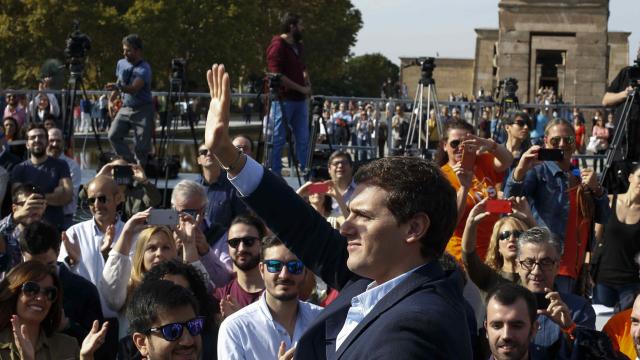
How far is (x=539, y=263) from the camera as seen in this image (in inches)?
251

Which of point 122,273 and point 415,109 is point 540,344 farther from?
point 415,109

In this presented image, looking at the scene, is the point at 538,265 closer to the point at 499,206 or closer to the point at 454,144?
the point at 499,206

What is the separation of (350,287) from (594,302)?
200 inches

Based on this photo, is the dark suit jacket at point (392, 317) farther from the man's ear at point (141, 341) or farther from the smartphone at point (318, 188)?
the smartphone at point (318, 188)

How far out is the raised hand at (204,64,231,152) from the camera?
12.9 ft

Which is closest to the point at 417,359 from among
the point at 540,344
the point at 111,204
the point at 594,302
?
the point at 540,344

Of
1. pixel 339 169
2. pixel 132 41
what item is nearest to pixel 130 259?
pixel 339 169

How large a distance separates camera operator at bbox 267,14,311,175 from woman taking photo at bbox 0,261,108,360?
622cm

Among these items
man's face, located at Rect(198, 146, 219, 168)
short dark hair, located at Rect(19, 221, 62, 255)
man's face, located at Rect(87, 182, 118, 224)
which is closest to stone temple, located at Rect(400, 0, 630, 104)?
man's face, located at Rect(198, 146, 219, 168)

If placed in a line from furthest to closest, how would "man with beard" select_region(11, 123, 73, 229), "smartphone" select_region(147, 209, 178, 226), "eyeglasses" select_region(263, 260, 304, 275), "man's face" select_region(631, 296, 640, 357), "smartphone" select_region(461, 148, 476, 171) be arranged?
"man with beard" select_region(11, 123, 73, 229)
"smartphone" select_region(461, 148, 476, 171)
"smartphone" select_region(147, 209, 178, 226)
"man's face" select_region(631, 296, 640, 357)
"eyeglasses" select_region(263, 260, 304, 275)

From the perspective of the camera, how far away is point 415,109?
12852 mm

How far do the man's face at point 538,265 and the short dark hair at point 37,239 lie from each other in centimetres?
276

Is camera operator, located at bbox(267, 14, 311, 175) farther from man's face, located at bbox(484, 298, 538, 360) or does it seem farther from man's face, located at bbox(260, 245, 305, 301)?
man's face, located at bbox(484, 298, 538, 360)

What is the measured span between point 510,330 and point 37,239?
9.39 ft
